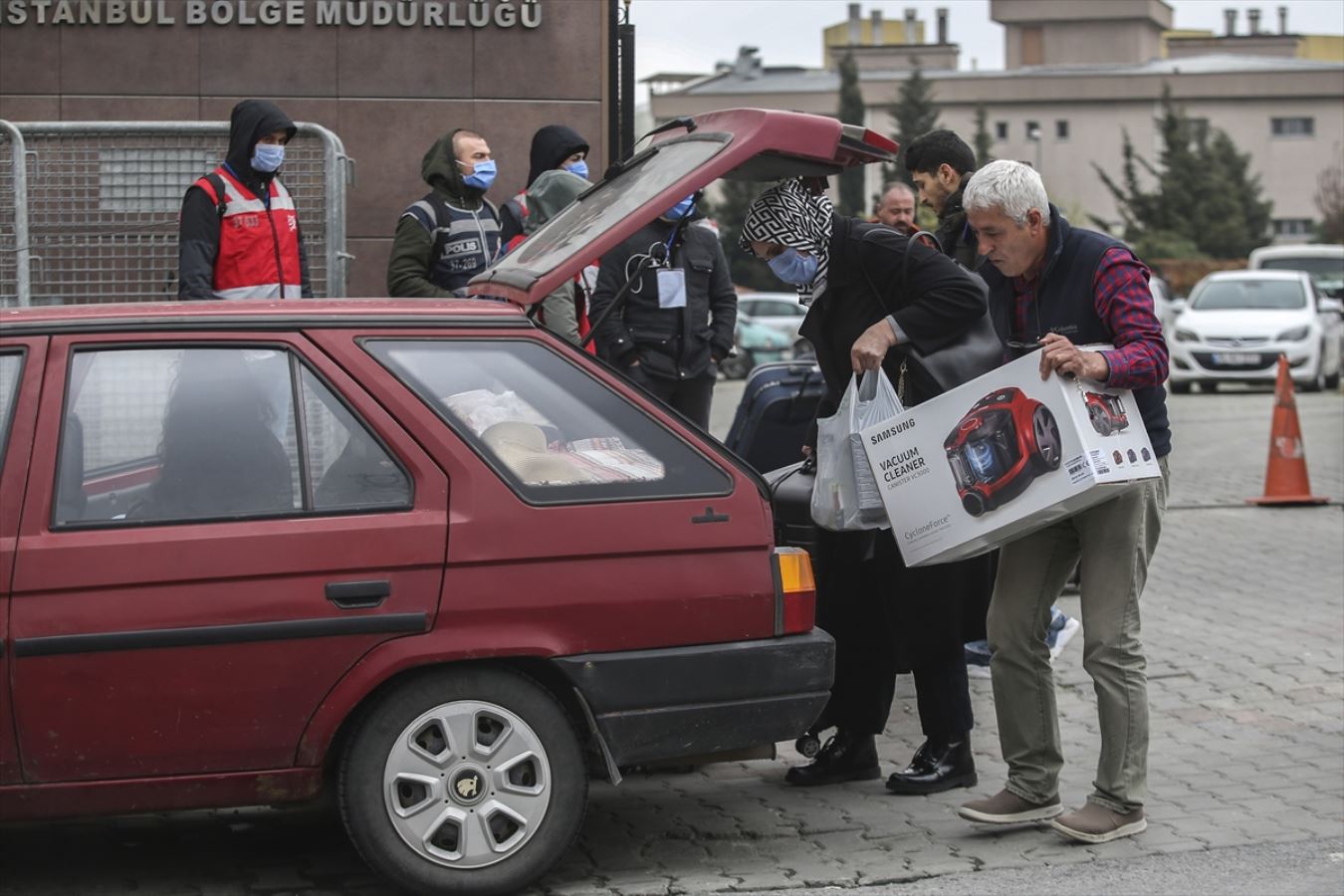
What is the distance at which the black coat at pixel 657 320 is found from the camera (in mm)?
7992

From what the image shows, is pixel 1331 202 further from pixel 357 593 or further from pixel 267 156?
pixel 357 593

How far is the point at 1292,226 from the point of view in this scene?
257 ft

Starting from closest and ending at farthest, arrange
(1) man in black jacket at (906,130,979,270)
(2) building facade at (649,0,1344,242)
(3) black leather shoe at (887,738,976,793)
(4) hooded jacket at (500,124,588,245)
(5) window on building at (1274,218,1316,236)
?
(3) black leather shoe at (887,738,976,793), (1) man in black jacket at (906,130,979,270), (4) hooded jacket at (500,124,588,245), (2) building facade at (649,0,1344,242), (5) window on building at (1274,218,1316,236)

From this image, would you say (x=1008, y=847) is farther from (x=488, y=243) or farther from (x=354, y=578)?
(x=488, y=243)

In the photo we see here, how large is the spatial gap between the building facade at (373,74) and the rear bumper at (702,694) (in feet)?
21.9

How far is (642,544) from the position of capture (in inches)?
188

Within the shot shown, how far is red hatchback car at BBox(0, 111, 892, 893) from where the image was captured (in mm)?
4488

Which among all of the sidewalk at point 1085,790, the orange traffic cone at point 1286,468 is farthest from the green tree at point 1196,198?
the sidewalk at point 1085,790

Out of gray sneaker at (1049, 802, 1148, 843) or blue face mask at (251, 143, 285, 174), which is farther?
blue face mask at (251, 143, 285, 174)

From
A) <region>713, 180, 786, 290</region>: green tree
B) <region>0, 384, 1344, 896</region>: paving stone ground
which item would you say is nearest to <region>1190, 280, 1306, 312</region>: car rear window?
<region>0, 384, 1344, 896</region>: paving stone ground

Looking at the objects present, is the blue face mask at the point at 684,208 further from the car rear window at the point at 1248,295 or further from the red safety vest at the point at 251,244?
the car rear window at the point at 1248,295

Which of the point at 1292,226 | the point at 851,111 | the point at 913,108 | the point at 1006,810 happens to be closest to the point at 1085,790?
the point at 1006,810

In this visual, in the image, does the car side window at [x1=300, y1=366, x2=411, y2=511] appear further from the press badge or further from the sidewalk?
the press badge

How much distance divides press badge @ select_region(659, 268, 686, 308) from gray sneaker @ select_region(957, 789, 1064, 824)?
Answer: 10.3 ft
